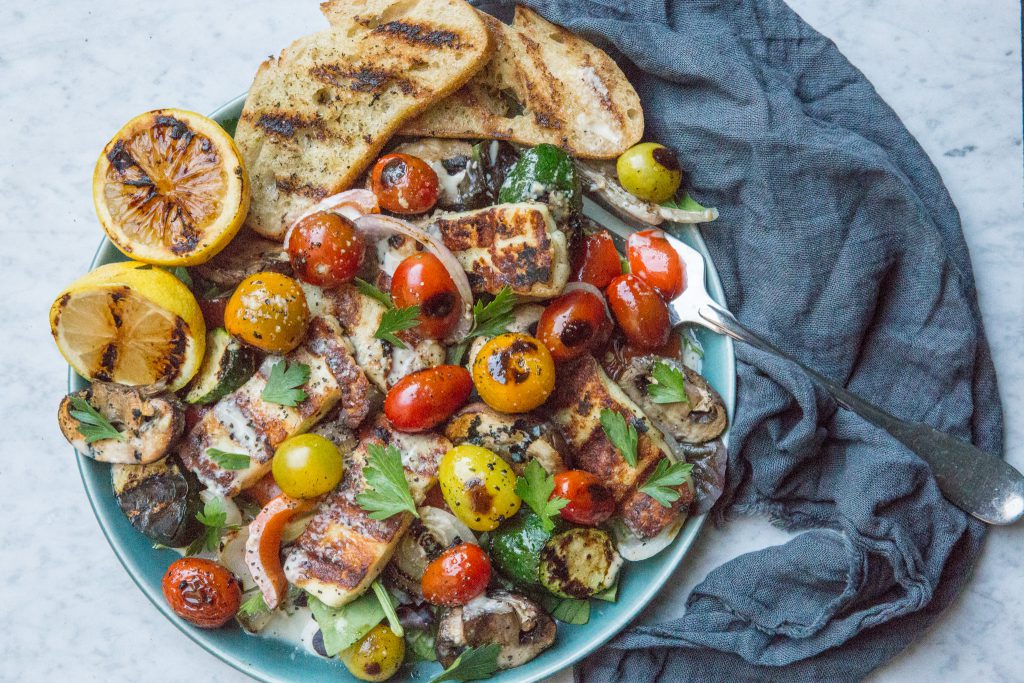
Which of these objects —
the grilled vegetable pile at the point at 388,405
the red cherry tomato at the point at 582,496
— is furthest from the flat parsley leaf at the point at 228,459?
the red cherry tomato at the point at 582,496

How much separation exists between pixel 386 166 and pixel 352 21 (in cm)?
65

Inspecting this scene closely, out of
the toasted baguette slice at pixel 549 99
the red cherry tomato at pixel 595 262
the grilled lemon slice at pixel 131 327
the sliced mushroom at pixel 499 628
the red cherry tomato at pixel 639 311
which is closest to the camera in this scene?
the grilled lemon slice at pixel 131 327

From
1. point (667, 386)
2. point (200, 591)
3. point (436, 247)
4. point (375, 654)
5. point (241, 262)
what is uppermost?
point (436, 247)

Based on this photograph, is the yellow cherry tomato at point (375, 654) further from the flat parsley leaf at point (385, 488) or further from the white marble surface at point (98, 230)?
the white marble surface at point (98, 230)

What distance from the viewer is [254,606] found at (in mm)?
3004

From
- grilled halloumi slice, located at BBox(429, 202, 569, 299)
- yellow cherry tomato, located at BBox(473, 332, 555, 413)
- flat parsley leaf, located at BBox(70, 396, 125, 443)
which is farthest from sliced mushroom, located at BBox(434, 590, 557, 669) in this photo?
flat parsley leaf, located at BBox(70, 396, 125, 443)

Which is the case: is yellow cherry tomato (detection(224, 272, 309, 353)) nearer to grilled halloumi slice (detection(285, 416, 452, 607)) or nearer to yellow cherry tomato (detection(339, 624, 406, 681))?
grilled halloumi slice (detection(285, 416, 452, 607))

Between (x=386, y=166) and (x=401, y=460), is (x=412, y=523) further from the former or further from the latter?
(x=386, y=166)

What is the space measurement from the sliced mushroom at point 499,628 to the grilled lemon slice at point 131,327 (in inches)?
50.7

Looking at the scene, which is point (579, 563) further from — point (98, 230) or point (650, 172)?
point (98, 230)

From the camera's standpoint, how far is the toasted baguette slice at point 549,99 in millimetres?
3252

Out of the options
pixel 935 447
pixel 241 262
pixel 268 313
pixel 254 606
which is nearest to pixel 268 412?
pixel 268 313

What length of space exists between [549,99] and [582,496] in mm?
1542

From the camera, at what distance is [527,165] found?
3.06 m
